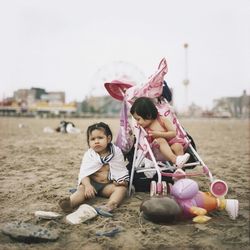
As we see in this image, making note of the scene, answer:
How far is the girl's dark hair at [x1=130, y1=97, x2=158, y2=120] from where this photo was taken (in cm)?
298

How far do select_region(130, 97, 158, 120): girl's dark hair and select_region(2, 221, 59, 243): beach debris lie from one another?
4.35ft

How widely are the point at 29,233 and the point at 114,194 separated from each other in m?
0.93

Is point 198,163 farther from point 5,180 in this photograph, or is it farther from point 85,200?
point 5,180

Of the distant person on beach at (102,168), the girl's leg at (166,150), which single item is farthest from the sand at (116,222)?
the girl's leg at (166,150)

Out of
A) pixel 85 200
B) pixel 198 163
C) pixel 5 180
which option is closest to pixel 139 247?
pixel 85 200

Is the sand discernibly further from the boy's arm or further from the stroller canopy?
the stroller canopy

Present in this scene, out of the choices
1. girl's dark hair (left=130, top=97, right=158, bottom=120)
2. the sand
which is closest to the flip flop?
the sand

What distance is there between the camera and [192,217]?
2.46m

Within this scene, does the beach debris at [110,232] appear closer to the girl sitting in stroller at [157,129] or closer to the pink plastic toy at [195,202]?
the pink plastic toy at [195,202]

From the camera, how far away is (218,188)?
8.30ft

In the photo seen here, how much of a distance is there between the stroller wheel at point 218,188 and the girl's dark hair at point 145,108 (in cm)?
85

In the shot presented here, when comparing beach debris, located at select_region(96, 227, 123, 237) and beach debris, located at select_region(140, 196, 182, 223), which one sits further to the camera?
beach debris, located at select_region(140, 196, 182, 223)

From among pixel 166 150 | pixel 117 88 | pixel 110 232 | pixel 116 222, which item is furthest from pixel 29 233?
pixel 117 88

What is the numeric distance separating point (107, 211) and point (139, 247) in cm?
61
